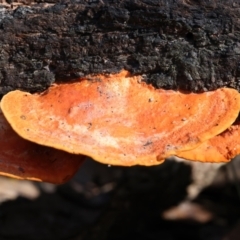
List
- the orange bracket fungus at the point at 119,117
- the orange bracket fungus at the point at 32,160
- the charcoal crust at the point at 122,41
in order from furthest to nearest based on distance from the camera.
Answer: the charcoal crust at the point at 122,41
the orange bracket fungus at the point at 32,160
the orange bracket fungus at the point at 119,117

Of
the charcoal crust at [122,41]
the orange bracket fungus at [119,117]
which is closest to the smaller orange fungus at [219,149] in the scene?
the orange bracket fungus at [119,117]

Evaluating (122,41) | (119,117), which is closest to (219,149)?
(119,117)

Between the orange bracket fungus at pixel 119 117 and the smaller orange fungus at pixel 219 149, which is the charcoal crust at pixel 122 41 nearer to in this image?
the orange bracket fungus at pixel 119 117

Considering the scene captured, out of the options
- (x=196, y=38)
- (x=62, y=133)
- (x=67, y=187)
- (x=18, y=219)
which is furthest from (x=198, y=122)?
(x=67, y=187)

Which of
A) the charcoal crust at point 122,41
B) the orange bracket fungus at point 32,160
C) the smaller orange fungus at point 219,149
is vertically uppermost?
the charcoal crust at point 122,41

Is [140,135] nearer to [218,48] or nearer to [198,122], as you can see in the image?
[198,122]
